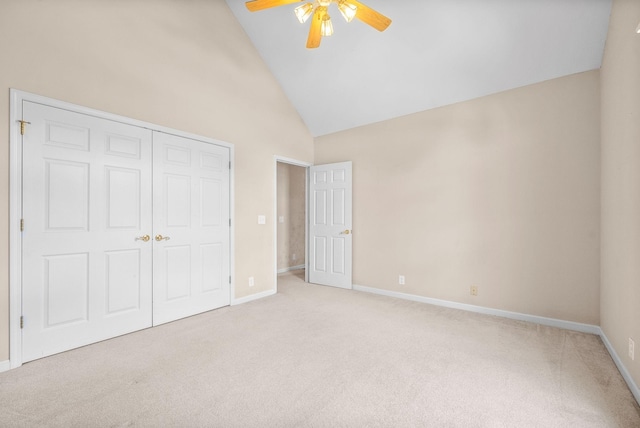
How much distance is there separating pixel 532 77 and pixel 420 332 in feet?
10.1

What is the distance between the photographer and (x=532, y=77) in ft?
10.6

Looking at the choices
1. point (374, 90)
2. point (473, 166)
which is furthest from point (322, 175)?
point (473, 166)

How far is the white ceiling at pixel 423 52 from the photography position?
2771 millimetres

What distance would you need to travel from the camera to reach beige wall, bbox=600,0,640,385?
1.93 m

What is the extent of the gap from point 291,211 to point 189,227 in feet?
11.0

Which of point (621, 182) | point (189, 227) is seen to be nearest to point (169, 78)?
point (189, 227)

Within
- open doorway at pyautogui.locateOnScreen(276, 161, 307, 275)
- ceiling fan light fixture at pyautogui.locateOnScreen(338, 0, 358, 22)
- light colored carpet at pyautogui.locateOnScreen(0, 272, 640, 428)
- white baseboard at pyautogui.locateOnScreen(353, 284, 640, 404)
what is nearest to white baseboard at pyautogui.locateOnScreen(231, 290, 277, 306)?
light colored carpet at pyautogui.locateOnScreen(0, 272, 640, 428)

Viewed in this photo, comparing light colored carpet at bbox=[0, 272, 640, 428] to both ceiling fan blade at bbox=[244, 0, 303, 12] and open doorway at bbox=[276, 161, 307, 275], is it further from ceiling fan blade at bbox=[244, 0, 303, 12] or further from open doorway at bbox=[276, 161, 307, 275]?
open doorway at bbox=[276, 161, 307, 275]

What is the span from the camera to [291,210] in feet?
22.0

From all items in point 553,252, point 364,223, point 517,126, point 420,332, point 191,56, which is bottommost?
point 420,332

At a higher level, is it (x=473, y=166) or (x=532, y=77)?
(x=532, y=77)

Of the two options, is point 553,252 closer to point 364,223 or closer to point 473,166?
point 473,166

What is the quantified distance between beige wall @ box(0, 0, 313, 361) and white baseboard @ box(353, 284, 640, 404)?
1909 mm

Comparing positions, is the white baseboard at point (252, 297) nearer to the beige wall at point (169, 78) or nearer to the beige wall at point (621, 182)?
the beige wall at point (169, 78)
